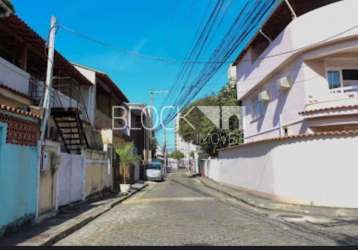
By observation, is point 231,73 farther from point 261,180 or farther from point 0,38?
point 0,38

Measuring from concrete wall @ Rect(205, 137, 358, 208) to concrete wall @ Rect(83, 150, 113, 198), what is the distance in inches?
304

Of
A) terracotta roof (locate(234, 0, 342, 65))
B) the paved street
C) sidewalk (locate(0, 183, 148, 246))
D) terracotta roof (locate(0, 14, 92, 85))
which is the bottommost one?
the paved street

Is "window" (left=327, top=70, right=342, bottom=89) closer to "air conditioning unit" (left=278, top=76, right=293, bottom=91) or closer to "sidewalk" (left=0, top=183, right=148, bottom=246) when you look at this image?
"air conditioning unit" (left=278, top=76, right=293, bottom=91)

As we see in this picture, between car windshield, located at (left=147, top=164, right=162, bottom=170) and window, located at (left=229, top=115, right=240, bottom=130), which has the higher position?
window, located at (left=229, top=115, right=240, bottom=130)

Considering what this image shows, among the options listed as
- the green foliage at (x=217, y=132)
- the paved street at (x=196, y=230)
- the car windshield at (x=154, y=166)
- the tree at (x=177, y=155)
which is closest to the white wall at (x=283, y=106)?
the paved street at (x=196, y=230)

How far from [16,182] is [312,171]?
9.58m

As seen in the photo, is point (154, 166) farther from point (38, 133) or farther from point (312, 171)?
point (38, 133)

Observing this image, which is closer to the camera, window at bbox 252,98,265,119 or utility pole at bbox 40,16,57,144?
utility pole at bbox 40,16,57,144

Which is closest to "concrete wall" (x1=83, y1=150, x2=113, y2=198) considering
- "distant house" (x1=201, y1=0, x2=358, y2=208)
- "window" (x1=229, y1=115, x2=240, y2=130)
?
"distant house" (x1=201, y1=0, x2=358, y2=208)

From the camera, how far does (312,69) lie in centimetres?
1556

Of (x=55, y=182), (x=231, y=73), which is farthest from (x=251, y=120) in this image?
(x=231, y=73)

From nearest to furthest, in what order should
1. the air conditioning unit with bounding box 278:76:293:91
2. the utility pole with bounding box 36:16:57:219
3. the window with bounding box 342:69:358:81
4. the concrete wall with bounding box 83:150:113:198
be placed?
the utility pole with bounding box 36:16:57:219, the concrete wall with bounding box 83:150:113:198, the window with bounding box 342:69:358:81, the air conditioning unit with bounding box 278:76:293:91

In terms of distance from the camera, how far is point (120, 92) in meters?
28.6

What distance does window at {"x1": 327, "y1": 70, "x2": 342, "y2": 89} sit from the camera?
620 inches
